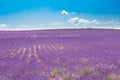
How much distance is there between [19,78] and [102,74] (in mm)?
2178

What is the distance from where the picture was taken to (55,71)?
9539 mm

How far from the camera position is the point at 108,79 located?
24.1ft

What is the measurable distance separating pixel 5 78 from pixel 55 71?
7.16 ft

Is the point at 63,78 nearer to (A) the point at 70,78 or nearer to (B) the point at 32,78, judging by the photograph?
(A) the point at 70,78

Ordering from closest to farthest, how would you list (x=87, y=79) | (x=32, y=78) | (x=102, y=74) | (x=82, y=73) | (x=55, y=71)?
(x=87, y=79), (x=32, y=78), (x=102, y=74), (x=82, y=73), (x=55, y=71)

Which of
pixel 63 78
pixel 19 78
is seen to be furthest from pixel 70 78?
pixel 19 78

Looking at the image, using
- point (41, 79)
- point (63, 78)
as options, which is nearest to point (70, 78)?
point (63, 78)

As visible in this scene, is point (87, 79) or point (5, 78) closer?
point (87, 79)

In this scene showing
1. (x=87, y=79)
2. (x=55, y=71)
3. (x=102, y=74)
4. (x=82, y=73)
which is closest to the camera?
(x=87, y=79)

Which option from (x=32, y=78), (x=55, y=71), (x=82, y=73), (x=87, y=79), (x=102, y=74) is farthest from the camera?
(x=55, y=71)

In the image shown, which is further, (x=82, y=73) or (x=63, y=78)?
(x=82, y=73)

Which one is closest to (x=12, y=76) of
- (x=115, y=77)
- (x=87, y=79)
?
(x=87, y=79)

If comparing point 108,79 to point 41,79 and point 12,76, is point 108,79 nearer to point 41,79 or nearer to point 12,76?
point 41,79

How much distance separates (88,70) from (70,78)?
145 centimetres
